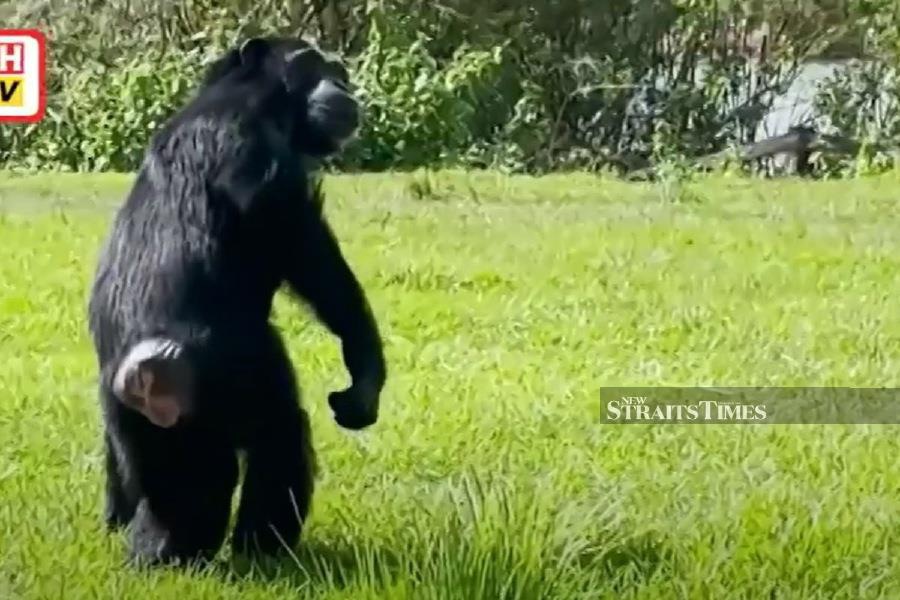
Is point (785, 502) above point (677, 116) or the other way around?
the other way around

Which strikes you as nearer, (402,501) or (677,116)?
(402,501)

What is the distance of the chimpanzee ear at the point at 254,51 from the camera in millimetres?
2211

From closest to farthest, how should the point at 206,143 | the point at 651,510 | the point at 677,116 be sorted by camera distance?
the point at 206,143 < the point at 651,510 < the point at 677,116

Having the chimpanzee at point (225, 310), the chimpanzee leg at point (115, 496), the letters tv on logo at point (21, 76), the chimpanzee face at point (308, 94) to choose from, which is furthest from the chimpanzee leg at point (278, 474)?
the letters tv on logo at point (21, 76)

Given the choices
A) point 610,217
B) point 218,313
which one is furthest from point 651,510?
point 218,313

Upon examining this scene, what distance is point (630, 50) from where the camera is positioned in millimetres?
2459

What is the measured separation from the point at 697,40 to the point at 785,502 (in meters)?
0.56

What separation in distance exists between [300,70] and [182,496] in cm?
47

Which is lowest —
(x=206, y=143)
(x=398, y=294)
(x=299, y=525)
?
(x=299, y=525)

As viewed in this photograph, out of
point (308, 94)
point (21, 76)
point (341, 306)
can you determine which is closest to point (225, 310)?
point (341, 306)

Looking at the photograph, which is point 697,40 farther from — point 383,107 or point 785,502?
point 785,502

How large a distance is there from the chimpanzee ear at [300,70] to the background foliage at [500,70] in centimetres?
14

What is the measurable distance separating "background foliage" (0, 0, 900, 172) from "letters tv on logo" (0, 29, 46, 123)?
0.12 ft

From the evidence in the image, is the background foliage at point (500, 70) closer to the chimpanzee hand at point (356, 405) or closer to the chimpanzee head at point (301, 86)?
the chimpanzee head at point (301, 86)
